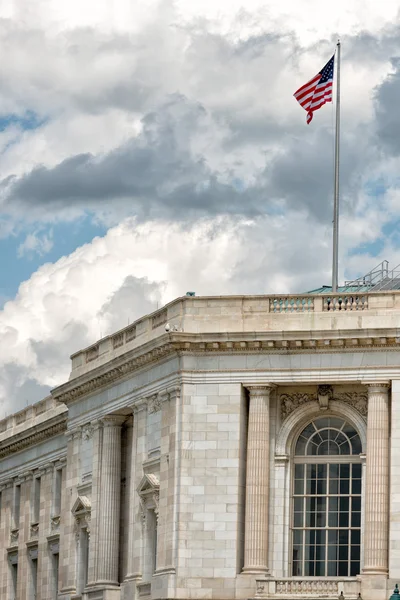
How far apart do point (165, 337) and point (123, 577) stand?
12448mm

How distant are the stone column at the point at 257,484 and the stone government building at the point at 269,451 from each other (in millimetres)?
41

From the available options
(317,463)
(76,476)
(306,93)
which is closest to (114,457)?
(76,476)

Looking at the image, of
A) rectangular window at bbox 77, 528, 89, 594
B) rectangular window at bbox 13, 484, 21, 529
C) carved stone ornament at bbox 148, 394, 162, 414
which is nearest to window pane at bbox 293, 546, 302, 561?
carved stone ornament at bbox 148, 394, 162, 414

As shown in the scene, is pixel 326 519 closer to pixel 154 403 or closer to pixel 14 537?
pixel 154 403

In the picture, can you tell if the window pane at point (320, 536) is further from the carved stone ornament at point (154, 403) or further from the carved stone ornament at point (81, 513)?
the carved stone ornament at point (81, 513)

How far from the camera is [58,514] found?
103250 mm

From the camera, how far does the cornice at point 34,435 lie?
10419cm

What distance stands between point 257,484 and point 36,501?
30937 millimetres

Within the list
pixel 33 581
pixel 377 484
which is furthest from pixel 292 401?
pixel 33 581

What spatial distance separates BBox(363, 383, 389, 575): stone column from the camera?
77.8 metres

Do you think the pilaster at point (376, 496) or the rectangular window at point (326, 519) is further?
the rectangular window at point (326, 519)

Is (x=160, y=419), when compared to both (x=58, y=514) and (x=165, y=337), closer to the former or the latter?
(x=165, y=337)

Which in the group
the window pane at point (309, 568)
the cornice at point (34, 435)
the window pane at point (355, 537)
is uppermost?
the cornice at point (34, 435)

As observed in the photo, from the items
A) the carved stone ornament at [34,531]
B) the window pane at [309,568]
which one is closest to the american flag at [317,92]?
the window pane at [309,568]
